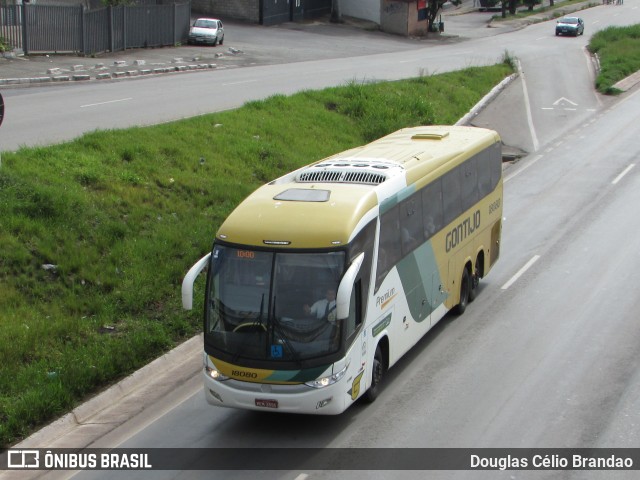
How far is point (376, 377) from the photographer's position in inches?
512

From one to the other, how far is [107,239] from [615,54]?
139 ft

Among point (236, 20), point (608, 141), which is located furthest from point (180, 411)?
point (236, 20)

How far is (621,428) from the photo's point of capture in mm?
11945

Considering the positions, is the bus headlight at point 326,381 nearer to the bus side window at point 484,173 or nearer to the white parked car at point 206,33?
the bus side window at point 484,173

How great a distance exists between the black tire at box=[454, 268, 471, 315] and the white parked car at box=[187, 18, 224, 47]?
3900 centimetres

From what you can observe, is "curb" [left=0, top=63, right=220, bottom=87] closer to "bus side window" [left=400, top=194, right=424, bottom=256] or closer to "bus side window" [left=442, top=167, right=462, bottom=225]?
"bus side window" [left=442, top=167, right=462, bottom=225]

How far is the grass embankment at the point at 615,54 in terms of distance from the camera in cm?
4468

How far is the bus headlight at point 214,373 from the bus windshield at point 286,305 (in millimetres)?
418

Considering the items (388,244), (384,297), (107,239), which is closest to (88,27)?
(107,239)

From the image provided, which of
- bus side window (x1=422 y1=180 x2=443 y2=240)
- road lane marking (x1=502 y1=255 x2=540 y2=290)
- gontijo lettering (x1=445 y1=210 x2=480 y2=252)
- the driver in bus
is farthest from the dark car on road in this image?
the driver in bus

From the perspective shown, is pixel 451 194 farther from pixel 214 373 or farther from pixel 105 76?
pixel 105 76

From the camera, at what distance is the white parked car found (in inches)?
2080

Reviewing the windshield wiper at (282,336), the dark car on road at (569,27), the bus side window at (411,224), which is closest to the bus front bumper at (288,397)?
the windshield wiper at (282,336)

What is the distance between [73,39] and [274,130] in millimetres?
20933
